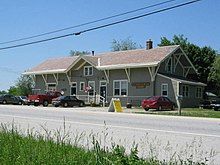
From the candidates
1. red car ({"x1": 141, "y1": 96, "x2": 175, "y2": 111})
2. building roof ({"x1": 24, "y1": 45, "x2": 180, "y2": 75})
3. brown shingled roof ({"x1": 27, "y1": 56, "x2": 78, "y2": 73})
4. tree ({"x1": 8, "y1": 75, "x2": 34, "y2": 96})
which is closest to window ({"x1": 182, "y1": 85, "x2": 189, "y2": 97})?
building roof ({"x1": 24, "y1": 45, "x2": 180, "y2": 75})

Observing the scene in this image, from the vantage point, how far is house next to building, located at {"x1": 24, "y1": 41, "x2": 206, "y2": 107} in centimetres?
4506

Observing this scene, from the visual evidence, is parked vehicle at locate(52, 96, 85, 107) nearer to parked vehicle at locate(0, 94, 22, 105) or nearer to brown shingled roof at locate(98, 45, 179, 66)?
brown shingled roof at locate(98, 45, 179, 66)

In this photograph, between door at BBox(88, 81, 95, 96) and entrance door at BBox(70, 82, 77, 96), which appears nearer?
door at BBox(88, 81, 95, 96)

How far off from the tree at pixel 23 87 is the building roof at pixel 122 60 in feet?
96.6

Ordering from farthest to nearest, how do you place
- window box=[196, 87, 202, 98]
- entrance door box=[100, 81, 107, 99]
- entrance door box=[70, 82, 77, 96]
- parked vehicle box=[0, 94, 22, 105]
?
parked vehicle box=[0, 94, 22, 105], entrance door box=[70, 82, 77, 96], window box=[196, 87, 202, 98], entrance door box=[100, 81, 107, 99]

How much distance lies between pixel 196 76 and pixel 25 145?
54.2 meters

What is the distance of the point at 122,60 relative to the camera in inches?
1948

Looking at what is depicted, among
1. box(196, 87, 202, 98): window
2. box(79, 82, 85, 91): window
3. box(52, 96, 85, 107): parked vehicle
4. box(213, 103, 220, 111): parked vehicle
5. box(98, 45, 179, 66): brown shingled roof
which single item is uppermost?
box(98, 45, 179, 66): brown shingled roof

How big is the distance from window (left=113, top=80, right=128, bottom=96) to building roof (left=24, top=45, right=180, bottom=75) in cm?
201

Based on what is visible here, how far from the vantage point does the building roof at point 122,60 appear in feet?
151

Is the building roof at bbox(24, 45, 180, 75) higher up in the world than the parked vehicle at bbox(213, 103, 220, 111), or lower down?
higher up

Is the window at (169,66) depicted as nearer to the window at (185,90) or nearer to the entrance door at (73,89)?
the window at (185,90)

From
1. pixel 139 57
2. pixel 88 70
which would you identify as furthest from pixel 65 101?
pixel 139 57

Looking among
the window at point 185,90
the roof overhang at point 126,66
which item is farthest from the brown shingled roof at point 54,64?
the window at point 185,90
